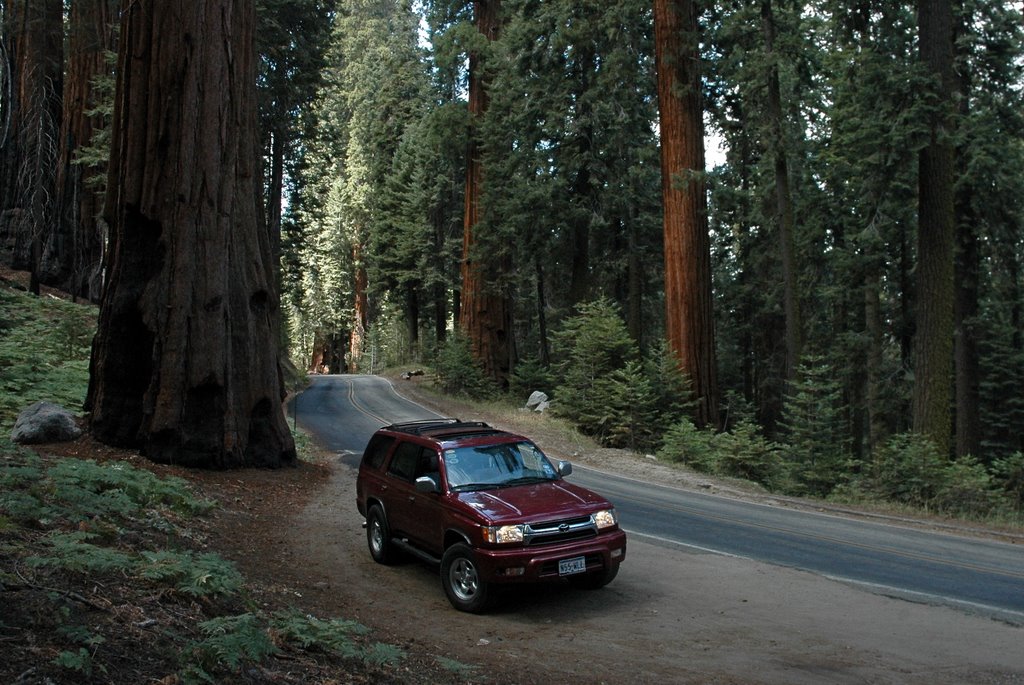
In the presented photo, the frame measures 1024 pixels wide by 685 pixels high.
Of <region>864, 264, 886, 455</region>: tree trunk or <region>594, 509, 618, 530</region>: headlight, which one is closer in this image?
<region>594, 509, 618, 530</region>: headlight

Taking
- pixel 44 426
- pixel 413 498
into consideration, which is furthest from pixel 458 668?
pixel 44 426

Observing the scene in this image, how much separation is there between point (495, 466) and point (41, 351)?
16.9m

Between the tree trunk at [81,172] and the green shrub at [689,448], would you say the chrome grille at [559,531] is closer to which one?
the green shrub at [689,448]

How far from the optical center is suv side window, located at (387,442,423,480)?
1030 centimetres

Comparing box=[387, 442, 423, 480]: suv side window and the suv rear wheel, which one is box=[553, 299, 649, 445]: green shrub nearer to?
box=[387, 442, 423, 480]: suv side window

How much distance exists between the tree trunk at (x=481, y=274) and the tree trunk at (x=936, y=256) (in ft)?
67.4

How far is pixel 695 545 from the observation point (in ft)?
40.8

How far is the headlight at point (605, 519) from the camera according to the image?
8.86m

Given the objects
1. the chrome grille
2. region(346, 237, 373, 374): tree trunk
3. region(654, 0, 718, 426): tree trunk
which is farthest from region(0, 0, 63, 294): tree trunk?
region(346, 237, 373, 374): tree trunk

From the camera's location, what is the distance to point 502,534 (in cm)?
841

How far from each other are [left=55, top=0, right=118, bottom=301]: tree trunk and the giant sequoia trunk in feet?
50.8

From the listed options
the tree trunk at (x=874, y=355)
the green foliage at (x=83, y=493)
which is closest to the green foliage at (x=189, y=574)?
the green foliage at (x=83, y=493)

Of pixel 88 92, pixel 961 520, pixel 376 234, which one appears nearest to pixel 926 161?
pixel 961 520

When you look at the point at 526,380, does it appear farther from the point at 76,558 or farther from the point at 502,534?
the point at 76,558
